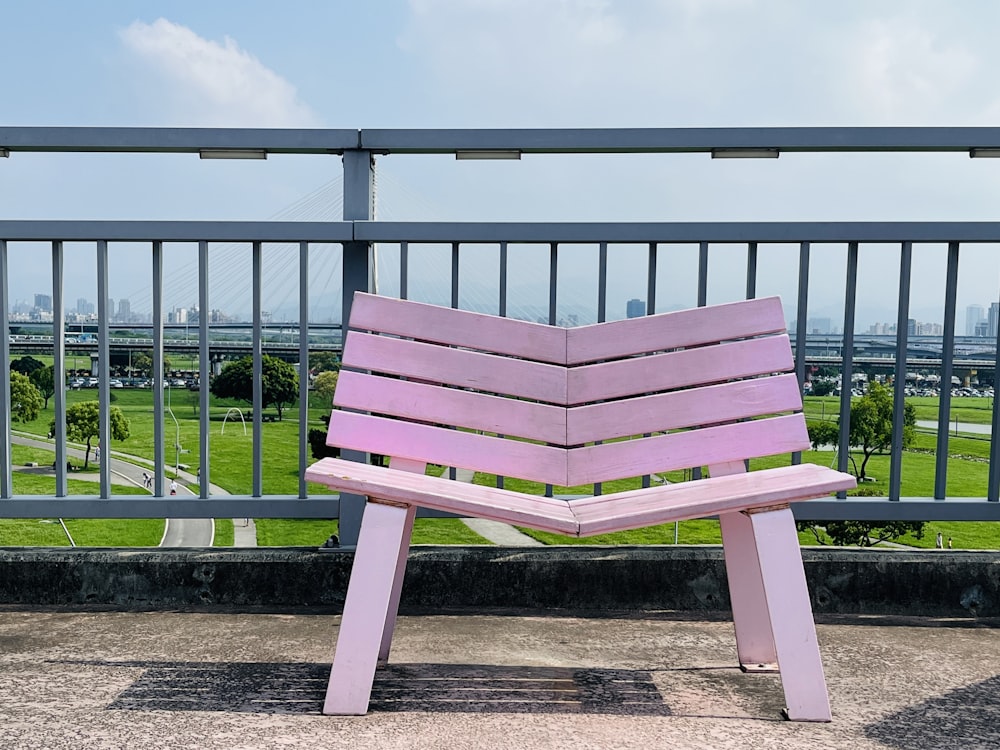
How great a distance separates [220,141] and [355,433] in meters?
1.10

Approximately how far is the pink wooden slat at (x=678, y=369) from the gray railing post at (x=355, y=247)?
→ 2.60 ft

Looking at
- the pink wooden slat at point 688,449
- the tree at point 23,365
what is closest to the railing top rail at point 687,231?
the pink wooden slat at point 688,449

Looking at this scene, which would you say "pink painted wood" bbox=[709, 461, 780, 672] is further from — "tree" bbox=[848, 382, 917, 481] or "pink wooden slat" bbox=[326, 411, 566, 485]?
"pink wooden slat" bbox=[326, 411, 566, 485]

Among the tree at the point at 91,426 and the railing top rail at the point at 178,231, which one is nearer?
the railing top rail at the point at 178,231

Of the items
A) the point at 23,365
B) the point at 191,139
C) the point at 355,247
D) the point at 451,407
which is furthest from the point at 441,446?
the point at 23,365

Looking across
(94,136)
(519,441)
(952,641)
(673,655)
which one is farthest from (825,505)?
(94,136)

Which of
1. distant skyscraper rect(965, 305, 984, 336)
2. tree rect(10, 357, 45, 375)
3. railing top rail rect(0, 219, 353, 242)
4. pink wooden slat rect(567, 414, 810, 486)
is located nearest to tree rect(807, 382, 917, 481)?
pink wooden slat rect(567, 414, 810, 486)

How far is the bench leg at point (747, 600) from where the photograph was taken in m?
1.96

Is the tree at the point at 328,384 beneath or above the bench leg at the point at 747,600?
above

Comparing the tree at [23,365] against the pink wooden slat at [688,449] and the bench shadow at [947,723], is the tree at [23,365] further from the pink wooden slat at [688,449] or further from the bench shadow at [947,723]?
the bench shadow at [947,723]

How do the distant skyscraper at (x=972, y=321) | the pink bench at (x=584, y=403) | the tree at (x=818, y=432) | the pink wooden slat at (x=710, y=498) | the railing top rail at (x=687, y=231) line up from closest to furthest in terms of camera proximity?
the pink wooden slat at (x=710, y=498) → the pink bench at (x=584, y=403) → the tree at (x=818, y=432) → the railing top rail at (x=687, y=231) → the distant skyscraper at (x=972, y=321)

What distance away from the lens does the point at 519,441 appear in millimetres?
2090

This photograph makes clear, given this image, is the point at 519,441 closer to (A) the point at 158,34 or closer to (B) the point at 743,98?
(B) the point at 743,98

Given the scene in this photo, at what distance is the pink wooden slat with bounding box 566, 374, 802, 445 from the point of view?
203 cm
